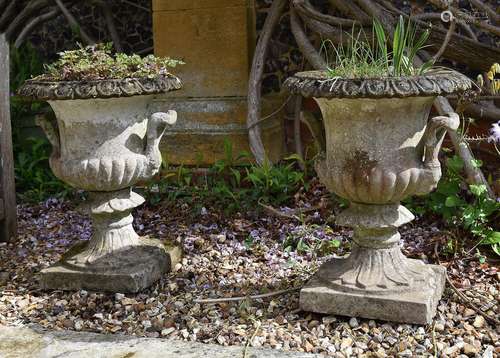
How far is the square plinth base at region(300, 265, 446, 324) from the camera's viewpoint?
2.65m

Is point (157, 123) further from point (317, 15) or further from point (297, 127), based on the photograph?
point (297, 127)

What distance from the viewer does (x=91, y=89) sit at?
9.50 ft

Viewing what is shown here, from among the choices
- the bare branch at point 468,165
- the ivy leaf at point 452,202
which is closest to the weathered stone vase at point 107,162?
the ivy leaf at point 452,202

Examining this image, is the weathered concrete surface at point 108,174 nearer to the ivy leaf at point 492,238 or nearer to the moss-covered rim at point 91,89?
the moss-covered rim at point 91,89

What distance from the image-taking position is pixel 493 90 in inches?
135

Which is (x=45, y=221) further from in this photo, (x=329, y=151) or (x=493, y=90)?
(x=493, y=90)

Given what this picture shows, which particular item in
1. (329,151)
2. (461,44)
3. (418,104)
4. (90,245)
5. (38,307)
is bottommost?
(38,307)

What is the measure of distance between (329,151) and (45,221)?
2.44 m

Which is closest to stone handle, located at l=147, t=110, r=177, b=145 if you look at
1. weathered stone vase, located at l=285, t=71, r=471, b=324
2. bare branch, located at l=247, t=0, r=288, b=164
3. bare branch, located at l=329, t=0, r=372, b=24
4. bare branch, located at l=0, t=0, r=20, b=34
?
weathered stone vase, located at l=285, t=71, r=471, b=324

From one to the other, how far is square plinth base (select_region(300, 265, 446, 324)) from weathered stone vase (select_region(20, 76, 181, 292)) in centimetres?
86

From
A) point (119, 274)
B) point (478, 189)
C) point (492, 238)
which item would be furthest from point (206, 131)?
point (492, 238)

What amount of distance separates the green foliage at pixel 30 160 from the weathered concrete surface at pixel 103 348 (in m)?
2.22

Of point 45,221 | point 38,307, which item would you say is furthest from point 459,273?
point 45,221

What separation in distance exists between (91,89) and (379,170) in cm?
130
